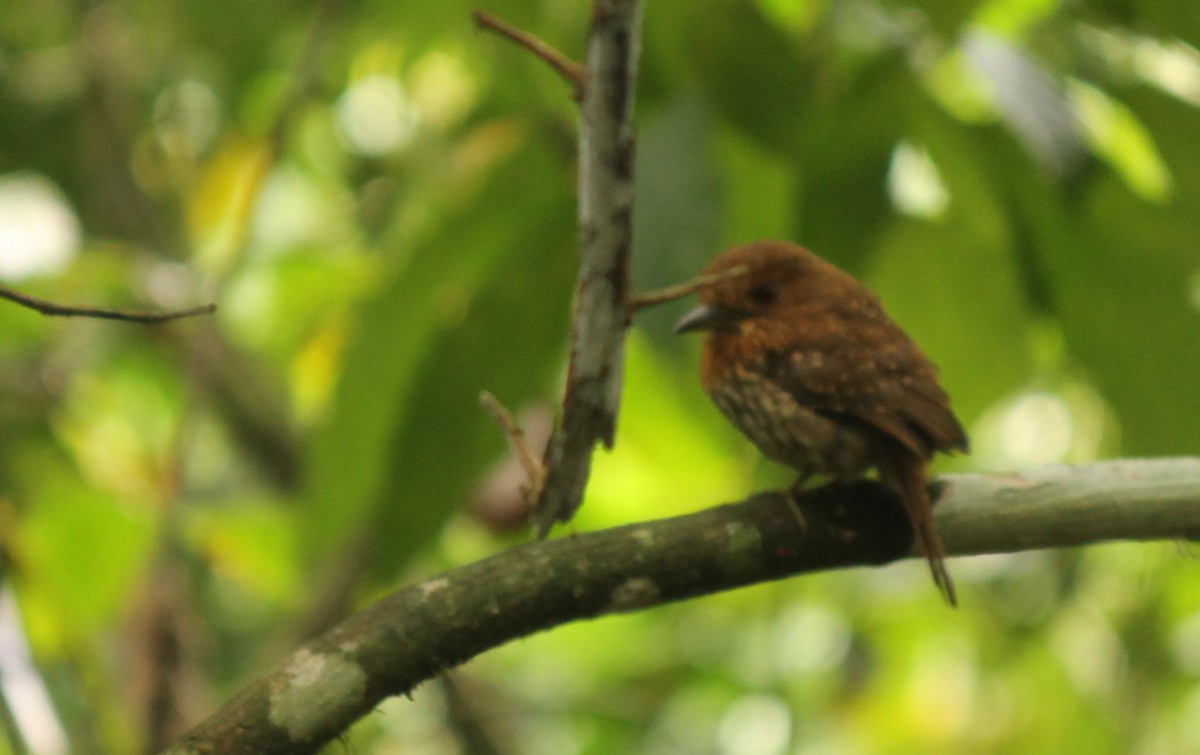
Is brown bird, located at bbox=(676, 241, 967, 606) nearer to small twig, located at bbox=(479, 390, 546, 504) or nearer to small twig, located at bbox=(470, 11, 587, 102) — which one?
small twig, located at bbox=(479, 390, 546, 504)

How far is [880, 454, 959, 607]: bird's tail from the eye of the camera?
4.99 ft

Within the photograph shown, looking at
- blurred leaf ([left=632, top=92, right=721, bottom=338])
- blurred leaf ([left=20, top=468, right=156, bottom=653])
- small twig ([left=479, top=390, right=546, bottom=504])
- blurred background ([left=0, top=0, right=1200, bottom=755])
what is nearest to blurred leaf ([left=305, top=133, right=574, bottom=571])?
blurred background ([left=0, top=0, right=1200, bottom=755])

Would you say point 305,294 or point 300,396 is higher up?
point 305,294

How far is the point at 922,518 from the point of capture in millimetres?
1526

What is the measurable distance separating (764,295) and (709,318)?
0.13 meters

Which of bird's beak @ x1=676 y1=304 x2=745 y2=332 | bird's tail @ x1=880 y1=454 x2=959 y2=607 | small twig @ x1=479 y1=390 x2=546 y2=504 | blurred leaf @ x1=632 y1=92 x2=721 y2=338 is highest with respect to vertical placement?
blurred leaf @ x1=632 y1=92 x2=721 y2=338

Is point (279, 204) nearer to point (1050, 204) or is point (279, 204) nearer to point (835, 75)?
point (835, 75)

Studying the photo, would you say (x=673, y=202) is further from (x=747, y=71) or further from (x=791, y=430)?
(x=791, y=430)

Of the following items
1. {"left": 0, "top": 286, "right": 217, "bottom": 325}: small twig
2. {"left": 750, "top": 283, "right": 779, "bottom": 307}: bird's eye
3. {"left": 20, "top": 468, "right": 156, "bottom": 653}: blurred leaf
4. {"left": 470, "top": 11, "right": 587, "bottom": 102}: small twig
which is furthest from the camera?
{"left": 20, "top": 468, "right": 156, "bottom": 653}: blurred leaf

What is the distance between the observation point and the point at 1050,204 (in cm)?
173

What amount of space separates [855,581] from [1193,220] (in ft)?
6.08

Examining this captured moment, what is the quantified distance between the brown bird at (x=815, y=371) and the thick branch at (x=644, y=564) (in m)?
0.17

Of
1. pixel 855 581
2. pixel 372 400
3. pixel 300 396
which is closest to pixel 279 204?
pixel 300 396

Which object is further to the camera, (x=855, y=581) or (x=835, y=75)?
(x=855, y=581)
